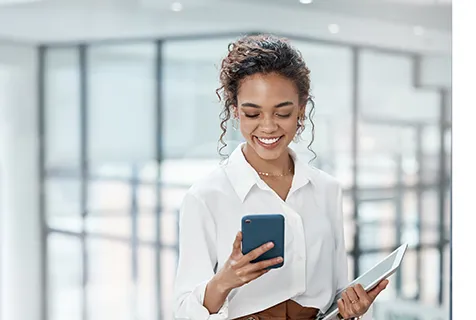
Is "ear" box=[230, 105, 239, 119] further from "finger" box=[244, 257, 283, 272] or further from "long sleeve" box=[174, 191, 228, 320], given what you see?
"finger" box=[244, 257, 283, 272]

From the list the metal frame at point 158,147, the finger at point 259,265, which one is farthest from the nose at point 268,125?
the metal frame at point 158,147

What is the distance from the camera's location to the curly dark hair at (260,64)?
1612 mm

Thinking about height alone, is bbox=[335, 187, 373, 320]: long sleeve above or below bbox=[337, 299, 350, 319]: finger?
above

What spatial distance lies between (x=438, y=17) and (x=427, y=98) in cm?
47

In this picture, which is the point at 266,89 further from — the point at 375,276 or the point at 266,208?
the point at 375,276

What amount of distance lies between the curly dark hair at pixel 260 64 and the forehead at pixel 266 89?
0.01 metres

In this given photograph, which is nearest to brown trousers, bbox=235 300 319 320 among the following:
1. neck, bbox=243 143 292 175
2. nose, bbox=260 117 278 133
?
neck, bbox=243 143 292 175

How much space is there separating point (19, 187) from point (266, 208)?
3.45 meters

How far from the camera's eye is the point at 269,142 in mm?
1631

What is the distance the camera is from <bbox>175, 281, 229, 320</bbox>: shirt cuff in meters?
1.56

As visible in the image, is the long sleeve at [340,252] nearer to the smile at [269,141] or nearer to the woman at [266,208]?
the woman at [266,208]

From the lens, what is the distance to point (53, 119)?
184 inches

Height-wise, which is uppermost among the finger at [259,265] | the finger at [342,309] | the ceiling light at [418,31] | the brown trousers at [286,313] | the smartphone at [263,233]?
the ceiling light at [418,31]

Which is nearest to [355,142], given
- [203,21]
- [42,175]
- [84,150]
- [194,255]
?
[203,21]
